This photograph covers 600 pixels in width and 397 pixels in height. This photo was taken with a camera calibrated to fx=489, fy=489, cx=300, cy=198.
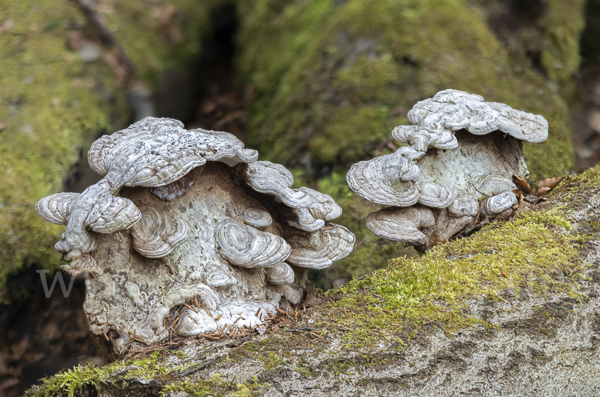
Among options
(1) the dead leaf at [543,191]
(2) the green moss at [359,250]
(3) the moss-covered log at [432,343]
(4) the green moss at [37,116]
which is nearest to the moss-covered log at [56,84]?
(4) the green moss at [37,116]

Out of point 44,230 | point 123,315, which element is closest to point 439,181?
point 123,315

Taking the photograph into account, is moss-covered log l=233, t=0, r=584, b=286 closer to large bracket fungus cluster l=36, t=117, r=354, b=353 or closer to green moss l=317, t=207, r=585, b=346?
green moss l=317, t=207, r=585, b=346

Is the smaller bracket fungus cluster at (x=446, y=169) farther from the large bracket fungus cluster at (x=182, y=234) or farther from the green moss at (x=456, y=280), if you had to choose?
the large bracket fungus cluster at (x=182, y=234)

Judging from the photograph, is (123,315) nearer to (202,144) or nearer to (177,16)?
(202,144)

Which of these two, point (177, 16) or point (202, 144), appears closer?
point (202, 144)

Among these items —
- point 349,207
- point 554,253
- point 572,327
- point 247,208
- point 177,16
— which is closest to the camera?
point 572,327
